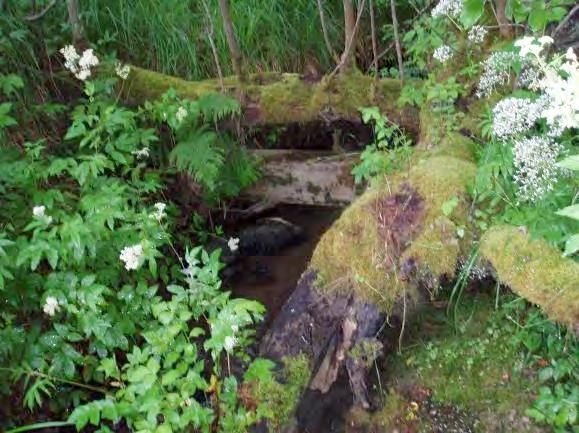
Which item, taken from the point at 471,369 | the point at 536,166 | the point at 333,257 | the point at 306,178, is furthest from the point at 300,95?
the point at 471,369

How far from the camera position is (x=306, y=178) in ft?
13.2

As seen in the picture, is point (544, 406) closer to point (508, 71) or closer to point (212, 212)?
point (508, 71)

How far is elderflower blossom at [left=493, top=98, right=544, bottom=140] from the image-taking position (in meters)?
2.50

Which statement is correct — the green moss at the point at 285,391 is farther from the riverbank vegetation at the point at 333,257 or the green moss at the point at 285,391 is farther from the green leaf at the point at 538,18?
the green leaf at the point at 538,18

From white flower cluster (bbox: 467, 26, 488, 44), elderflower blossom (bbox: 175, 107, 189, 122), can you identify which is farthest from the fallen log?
elderflower blossom (bbox: 175, 107, 189, 122)

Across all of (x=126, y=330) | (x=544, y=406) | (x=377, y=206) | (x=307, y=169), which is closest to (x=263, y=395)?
(x=126, y=330)

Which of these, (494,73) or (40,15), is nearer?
(494,73)

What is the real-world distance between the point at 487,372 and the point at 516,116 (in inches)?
45.2

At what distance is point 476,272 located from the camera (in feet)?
8.36

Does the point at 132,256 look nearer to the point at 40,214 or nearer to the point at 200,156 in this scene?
the point at 40,214

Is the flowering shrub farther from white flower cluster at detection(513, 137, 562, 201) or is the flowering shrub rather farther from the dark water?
white flower cluster at detection(513, 137, 562, 201)

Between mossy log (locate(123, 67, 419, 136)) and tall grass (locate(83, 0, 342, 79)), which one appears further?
tall grass (locate(83, 0, 342, 79))

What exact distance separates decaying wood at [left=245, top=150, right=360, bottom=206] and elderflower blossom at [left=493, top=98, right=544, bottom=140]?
138 centimetres

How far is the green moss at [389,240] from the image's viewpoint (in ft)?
8.23
